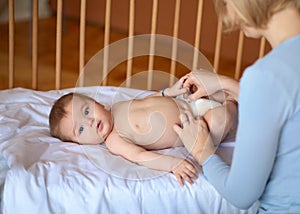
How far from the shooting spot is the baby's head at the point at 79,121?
4.59 ft

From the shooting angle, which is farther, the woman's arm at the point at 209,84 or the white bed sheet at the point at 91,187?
the woman's arm at the point at 209,84

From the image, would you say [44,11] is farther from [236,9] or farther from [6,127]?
[236,9]

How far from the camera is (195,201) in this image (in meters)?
1.25

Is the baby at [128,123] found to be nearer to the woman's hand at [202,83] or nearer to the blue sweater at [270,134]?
the woman's hand at [202,83]

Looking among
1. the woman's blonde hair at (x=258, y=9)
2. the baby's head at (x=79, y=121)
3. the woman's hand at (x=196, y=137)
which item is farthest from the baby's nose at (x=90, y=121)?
the woman's blonde hair at (x=258, y=9)

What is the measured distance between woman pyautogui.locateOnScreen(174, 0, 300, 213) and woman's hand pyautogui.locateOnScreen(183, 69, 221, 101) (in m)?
0.38

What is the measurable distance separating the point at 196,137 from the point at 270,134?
318 mm

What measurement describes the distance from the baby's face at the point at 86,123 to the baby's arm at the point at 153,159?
0.15 feet

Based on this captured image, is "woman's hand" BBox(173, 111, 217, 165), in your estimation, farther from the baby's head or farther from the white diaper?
the baby's head

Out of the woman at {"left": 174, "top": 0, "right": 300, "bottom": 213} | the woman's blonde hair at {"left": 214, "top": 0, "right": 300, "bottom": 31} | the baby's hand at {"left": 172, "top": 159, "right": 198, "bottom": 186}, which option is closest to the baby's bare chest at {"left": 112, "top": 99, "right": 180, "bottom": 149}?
the baby's hand at {"left": 172, "top": 159, "right": 198, "bottom": 186}

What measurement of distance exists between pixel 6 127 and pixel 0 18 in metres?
1.78

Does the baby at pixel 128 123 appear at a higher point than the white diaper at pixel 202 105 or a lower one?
lower

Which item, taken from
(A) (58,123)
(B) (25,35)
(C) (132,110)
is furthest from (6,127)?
(B) (25,35)

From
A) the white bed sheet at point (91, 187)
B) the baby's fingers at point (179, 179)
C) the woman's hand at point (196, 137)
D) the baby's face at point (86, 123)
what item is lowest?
the white bed sheet at point (91, 187)
